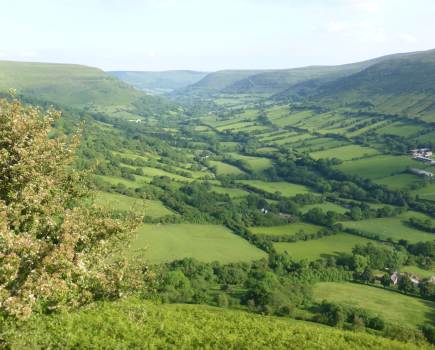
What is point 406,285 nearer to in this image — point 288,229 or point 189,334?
point 288,229

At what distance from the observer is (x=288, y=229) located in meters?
71.1

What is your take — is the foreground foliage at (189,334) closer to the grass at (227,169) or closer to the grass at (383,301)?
the grass at (383,301)

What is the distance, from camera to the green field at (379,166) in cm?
Result: 10599

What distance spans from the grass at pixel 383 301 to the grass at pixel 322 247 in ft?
31.3

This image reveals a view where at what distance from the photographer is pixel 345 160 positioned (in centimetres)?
12275

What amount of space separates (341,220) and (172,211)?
46.9 meters

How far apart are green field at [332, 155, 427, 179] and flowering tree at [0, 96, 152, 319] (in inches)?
4390

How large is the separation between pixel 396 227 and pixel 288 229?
29.0 meters

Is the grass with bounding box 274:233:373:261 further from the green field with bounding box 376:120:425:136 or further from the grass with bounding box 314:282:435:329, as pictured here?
the green field with bounding box 376:120:425:136

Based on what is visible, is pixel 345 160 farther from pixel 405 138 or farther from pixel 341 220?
pixel 341 220

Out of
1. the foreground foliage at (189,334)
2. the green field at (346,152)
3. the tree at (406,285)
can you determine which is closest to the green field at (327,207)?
the tree at (406,285)

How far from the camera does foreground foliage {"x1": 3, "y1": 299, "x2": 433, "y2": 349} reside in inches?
696

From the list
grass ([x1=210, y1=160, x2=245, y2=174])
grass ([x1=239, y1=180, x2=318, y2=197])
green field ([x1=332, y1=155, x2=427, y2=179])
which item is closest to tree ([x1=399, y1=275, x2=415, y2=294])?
grass ([x1=239, y1=180, x2=318, y2=197])

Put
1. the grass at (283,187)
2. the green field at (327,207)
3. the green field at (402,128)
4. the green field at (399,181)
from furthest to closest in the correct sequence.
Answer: the green field at (402,128), the grass at (283,187), the green field at (399,181), the green field at (327,207)
